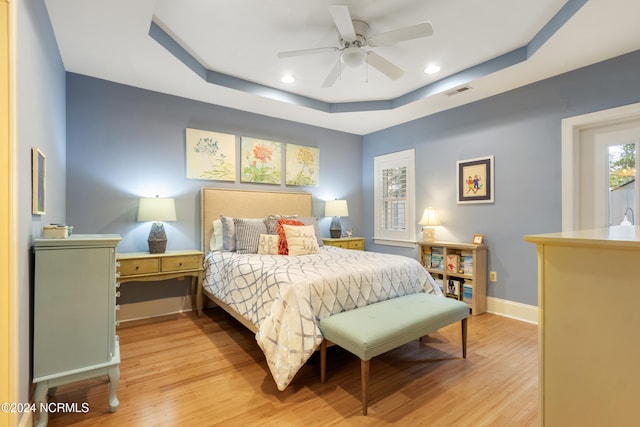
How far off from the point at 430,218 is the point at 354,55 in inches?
92.6

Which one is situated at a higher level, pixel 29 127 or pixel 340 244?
pixel 29 127

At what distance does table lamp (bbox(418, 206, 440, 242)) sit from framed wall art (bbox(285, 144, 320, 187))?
1686 millimetres

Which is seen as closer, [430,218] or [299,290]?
[299,290]

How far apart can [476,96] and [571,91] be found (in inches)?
34.4

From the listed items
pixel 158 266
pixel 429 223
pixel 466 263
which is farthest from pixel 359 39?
pixel 158 266

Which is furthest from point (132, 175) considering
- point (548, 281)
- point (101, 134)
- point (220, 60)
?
point (548, 281)

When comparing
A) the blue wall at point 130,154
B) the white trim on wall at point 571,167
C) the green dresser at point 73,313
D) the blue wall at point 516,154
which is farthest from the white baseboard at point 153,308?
the white trim on wall at point 571,167

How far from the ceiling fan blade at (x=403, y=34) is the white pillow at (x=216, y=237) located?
2.51m

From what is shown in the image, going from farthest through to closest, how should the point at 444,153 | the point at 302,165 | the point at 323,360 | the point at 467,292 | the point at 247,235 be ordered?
the point at 302,165
the point at 444,153
the point at 467,292
the point at 247,235
the point at 323,360

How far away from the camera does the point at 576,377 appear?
90 centimetres

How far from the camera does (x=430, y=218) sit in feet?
13.0

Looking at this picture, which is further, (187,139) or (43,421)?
(187,139)

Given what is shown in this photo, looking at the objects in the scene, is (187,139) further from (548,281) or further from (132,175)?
(548,281)

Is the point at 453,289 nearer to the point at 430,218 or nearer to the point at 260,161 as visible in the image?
the point at 430,218
